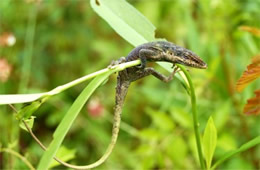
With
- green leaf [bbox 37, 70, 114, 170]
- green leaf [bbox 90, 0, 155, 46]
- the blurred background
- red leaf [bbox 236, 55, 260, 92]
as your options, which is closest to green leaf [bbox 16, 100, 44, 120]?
green leaf [bbox 37, 70, 114, 170]

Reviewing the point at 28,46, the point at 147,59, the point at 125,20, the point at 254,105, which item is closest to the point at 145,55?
the point at 147,59

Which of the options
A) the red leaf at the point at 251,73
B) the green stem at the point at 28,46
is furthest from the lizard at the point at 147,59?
the green stem at the point at 28,46

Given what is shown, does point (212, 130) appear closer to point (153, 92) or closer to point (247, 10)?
point (247, 10)

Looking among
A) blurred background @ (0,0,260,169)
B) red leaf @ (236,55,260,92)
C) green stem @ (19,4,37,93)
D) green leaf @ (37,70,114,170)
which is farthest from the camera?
green stem @ (19,4,37,93)

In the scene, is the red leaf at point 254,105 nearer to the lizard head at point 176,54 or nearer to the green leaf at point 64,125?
the lizard head at point 176,54

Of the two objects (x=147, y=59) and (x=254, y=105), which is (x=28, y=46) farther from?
(x=254, y=105)

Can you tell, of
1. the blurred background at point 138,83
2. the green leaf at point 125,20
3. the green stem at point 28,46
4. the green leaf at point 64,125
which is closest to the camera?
the green leaf at point 64,125

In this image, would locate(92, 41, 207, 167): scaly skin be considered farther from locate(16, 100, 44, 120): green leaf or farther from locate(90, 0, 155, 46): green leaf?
locate(16, 100, 44, 120): green leaf
